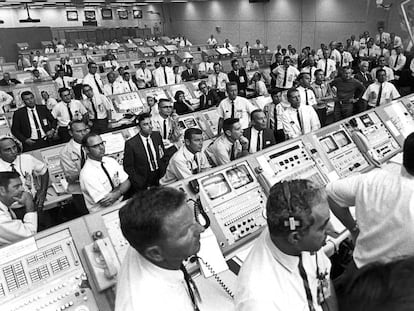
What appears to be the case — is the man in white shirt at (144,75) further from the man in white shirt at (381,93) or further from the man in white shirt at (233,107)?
the man in white shirt at (381,93)

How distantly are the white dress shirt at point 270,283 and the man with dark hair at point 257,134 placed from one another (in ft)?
8.94

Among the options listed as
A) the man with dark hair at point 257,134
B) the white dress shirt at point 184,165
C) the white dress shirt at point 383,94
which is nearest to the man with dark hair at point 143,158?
the white dress shirt at point 184,165

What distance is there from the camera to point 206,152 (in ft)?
12.8

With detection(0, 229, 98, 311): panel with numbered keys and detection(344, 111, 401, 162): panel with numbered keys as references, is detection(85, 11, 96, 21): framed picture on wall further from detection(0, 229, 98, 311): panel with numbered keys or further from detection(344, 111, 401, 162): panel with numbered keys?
detection(0, 229, 98, 311): panel with numbered keys

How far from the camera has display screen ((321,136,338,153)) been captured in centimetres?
301

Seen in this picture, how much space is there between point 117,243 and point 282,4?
15.3 metres

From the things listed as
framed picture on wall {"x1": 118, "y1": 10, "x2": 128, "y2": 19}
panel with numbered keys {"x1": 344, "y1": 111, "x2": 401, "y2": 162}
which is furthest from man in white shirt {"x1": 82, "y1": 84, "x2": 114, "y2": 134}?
framed picture on wall {"x1": 118, "y1": 10, "x2": 128, "y2": 19}

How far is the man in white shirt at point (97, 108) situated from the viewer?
19.0ft

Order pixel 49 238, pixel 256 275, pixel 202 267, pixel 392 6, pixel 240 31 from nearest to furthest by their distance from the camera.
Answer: pixel 256 275 < pixel 49 238 < pixel 202 267 < pixel 392 6 < pixel 240 31

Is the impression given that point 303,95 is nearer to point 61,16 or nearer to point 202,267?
point 202,267

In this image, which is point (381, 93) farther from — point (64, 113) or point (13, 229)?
point (13, 229)

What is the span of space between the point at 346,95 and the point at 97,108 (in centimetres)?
431

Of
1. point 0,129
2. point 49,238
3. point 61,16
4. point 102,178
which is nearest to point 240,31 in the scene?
point 61,16

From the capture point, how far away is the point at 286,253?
1275 mm
